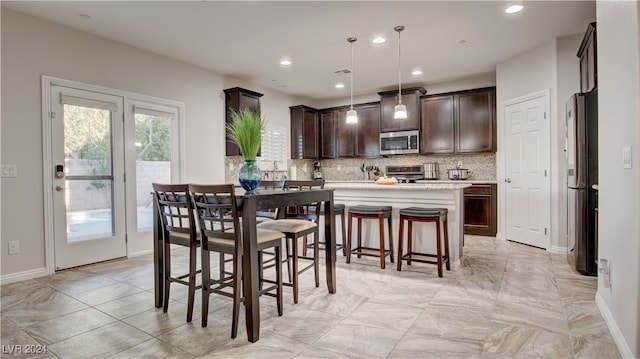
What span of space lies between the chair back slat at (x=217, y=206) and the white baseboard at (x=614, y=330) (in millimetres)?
2264

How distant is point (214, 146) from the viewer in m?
5.45

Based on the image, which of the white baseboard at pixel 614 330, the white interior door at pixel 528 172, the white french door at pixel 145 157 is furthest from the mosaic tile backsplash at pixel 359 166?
the white baseboard at pixel 614 330

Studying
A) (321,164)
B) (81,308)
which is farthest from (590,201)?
(321,164)

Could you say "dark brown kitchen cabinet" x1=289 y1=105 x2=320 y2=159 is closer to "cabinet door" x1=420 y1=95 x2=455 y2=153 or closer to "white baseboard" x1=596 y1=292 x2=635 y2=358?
"cabinet door" x1=420 y1=95 x2=455 y2=153

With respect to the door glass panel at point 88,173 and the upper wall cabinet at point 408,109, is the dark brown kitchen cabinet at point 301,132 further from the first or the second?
the door glass panel at point 88,173

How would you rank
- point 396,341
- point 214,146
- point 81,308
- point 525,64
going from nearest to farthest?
point 396,341 → point 81,308 → point 525,64 → point 214,146

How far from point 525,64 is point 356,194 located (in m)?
3.11

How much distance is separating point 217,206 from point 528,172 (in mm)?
4505

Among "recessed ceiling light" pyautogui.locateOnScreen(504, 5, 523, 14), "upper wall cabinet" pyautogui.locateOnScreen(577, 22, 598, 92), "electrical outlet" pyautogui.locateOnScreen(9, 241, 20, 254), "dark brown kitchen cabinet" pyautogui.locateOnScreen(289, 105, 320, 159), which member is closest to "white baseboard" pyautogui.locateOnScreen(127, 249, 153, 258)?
"electrical outlet" pyautogui.locateOnScreen(9, 241, 20, 254)

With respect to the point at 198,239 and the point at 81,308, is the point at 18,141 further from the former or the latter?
the point at 198,239

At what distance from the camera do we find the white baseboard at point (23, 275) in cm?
330

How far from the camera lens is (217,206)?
2.09 m

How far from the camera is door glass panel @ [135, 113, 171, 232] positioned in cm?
446

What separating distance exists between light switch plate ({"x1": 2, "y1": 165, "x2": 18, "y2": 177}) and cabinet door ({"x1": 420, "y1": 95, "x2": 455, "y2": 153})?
5785 millimetres
